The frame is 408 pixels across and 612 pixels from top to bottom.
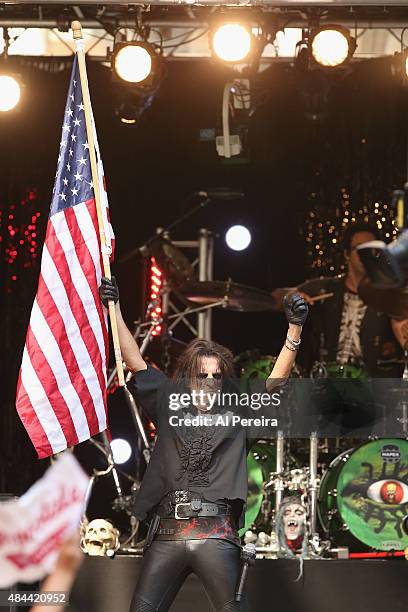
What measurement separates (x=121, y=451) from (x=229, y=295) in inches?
62.1

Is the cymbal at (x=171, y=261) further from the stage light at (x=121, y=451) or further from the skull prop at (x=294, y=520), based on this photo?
the skull prop at (x=294, y=520)

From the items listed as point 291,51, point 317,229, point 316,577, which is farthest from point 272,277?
point 316,577

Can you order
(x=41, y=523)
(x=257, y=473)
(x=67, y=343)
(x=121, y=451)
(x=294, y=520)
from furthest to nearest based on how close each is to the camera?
(x=121, y=451), (x=257, y=473), (x=294, y=520), (x=67, y=343), (x=41, y=523)

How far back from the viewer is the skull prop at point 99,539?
718 cm

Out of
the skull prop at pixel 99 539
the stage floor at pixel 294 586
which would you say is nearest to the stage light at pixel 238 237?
the skull prop at pixel 99 539

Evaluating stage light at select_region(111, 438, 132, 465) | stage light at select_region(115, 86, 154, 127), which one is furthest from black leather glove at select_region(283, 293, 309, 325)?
stage light at select_region(111, 438, 132, 465)

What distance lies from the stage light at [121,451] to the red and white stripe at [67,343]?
12.4 feet

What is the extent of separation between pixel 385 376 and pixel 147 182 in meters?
2.66

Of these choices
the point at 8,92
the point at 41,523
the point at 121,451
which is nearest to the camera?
the point at 41,523

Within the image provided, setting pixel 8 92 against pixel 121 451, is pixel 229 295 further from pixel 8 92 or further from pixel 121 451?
pixel 8 92

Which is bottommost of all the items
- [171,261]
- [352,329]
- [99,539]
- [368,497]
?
[99,539]

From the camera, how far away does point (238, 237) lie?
9609 mm

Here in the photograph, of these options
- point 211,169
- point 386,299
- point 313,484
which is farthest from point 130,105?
point 313,484

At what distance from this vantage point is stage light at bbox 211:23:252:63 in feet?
24.7
